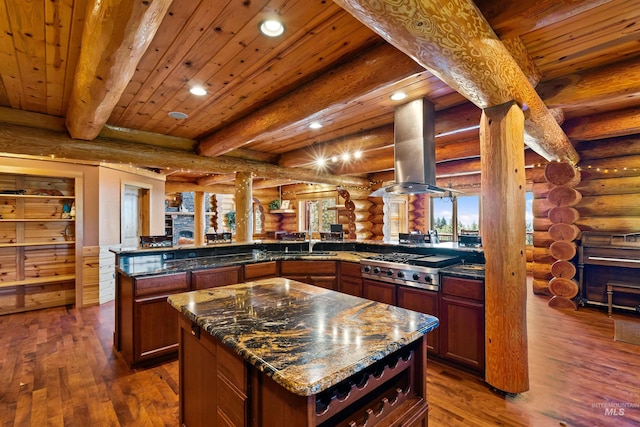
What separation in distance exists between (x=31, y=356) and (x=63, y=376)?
0.74 metres

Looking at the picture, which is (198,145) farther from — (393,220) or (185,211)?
(185,211)

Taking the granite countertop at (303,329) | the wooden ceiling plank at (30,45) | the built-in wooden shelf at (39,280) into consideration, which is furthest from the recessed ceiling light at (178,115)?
the built-in wooden shelf at (39,280)

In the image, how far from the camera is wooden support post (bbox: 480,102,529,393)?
2.30 meters

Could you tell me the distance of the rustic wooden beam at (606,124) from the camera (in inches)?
133

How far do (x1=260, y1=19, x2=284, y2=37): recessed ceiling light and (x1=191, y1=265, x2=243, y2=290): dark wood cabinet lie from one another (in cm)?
230

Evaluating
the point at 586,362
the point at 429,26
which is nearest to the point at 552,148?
the point at 586,362

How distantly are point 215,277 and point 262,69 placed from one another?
213 cm

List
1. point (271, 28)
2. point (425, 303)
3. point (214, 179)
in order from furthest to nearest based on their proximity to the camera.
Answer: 1. point (214, 179)
2. point (425, 303)
3. point (271, 28)

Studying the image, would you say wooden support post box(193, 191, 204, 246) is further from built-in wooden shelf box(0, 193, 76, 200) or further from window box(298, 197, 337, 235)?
built-in wooden shelf box(0, 193, 76, 200)

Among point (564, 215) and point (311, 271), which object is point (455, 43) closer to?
point (311, 271)

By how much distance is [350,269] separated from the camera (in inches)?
146

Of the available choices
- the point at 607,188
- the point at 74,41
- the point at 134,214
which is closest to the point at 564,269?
the point at 607,188

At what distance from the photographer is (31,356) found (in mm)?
3000

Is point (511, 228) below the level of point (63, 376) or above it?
above
